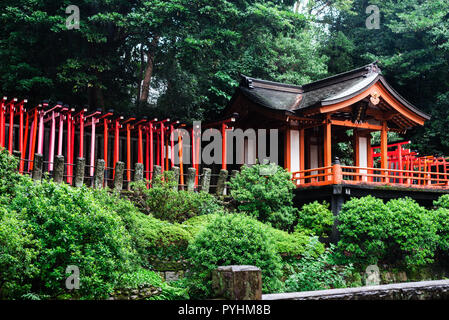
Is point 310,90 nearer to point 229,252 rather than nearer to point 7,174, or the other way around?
point 229,252

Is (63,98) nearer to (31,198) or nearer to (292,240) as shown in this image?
(292,240)

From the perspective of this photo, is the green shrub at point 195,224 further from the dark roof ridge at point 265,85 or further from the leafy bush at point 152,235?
the dark roof ridge at point 265,85

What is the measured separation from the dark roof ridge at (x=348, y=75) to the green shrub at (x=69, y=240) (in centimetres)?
1329

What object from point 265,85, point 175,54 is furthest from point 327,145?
point 175,54

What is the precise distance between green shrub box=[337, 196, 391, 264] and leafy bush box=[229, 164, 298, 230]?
5.94ft

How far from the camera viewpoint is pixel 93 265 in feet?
24.4

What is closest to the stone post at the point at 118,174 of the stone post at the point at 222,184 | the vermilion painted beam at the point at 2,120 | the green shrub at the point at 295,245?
the stone post at the point at 222,184

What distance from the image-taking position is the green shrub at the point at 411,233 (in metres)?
12.9

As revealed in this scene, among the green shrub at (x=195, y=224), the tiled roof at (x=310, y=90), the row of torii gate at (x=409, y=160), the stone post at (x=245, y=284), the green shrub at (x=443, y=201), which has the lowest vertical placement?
the stone post at (x=245, y=284)

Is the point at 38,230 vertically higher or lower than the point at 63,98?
lower

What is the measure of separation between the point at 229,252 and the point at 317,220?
6.24 metres
